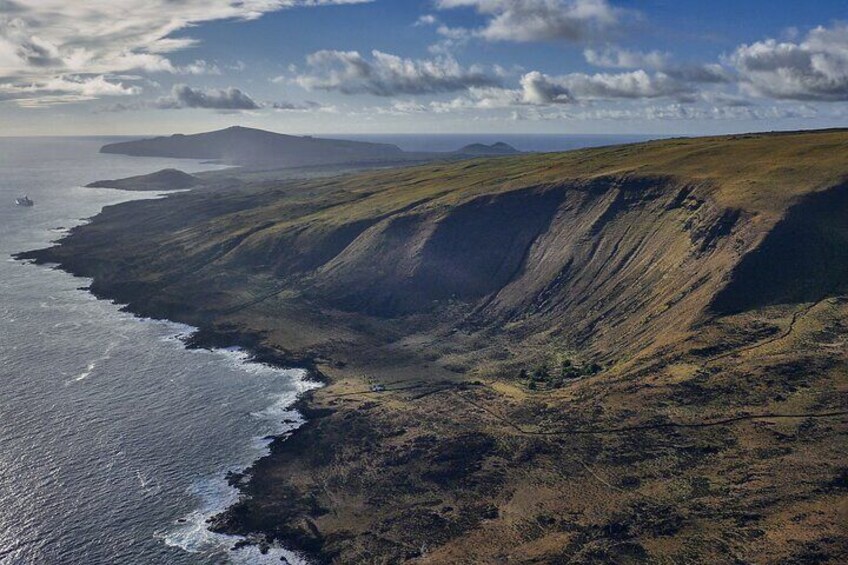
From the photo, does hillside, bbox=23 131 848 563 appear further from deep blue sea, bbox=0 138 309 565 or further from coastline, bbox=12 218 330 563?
deep blue sea, bbox=0 138 309 565

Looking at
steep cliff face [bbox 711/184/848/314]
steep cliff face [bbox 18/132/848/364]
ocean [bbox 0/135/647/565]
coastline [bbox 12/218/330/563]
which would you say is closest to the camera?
ocean [bbox 0/135/647/565]

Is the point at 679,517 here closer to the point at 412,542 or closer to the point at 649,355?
the point at 412,542

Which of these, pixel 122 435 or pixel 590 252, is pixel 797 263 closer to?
pixel 590 252

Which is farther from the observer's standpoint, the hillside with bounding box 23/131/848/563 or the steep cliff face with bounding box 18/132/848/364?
the steep cliff face with bounding box 18/132/848/364

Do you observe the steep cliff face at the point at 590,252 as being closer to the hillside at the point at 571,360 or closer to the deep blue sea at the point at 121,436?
the hillside at the point at 571,360

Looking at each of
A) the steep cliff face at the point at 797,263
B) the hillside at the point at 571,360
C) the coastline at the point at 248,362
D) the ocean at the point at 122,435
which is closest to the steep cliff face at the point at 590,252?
the steep cliff face at the point at 797,263

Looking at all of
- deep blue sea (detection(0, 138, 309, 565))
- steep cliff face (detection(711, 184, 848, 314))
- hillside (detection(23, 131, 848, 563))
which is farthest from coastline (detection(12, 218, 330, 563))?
steep cliff face (detection(711, 184, 848, 314))

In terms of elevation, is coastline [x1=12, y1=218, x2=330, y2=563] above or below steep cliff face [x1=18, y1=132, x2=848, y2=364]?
below
